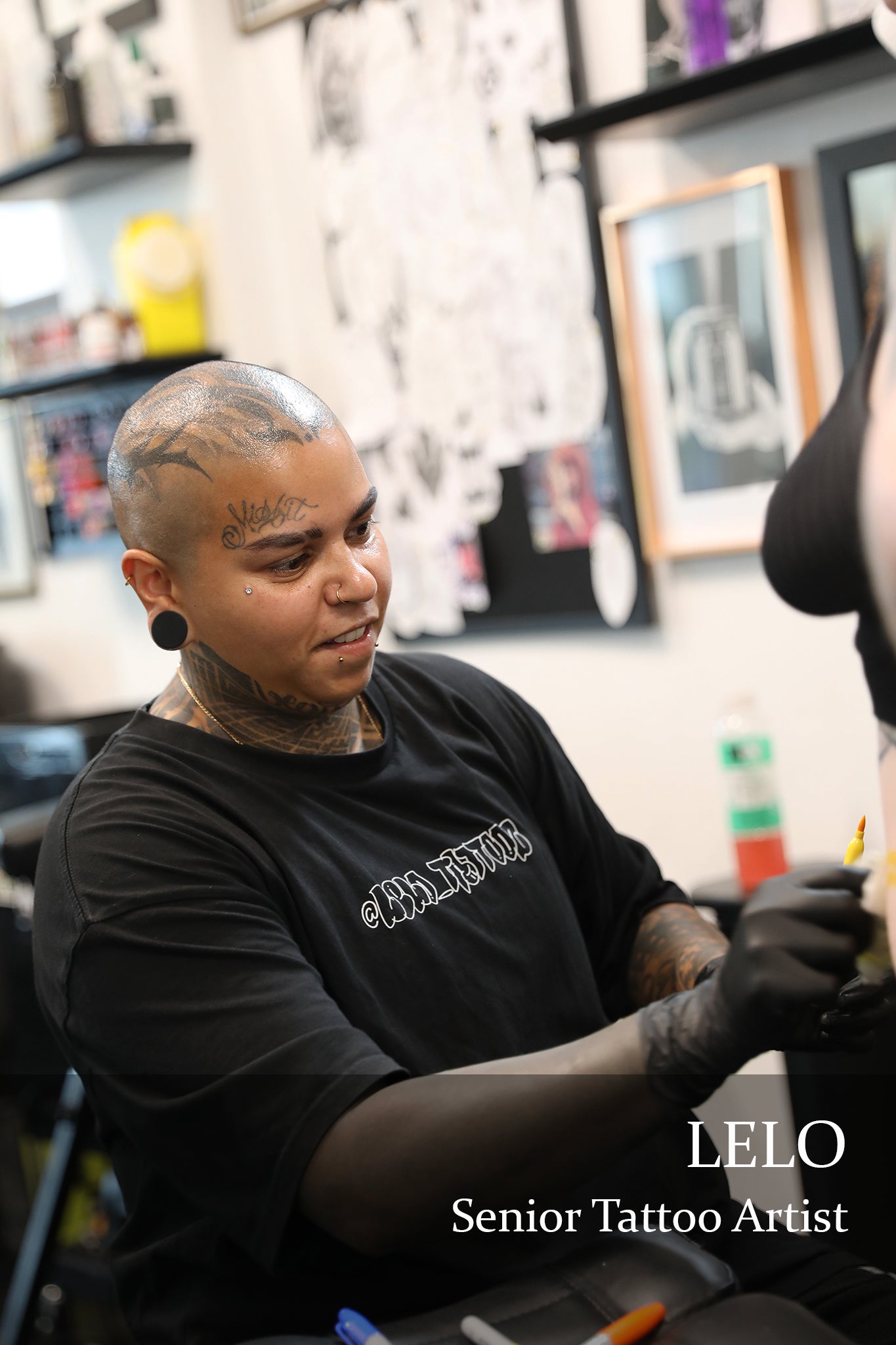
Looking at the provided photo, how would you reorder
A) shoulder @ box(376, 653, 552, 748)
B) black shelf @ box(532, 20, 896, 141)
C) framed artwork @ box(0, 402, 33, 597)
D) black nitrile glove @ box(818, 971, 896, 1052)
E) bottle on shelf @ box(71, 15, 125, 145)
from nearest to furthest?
black nitrile glove @ box(818, 971, 896, 1052) → shoulder @ box(376, 653, 552, 748) → black shelf @ box(532, 20, 896, 141) → bottle on shelf @ box(71, 15, 125, 145) → framed artwork @ box(0, 402, 33, 597)

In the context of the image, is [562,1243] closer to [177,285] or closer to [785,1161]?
[785,1161]

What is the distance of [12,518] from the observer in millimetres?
3350

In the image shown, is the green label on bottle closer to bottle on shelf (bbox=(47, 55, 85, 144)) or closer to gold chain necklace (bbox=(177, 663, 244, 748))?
gold chain necklace (bbox=(177, 663, 244, 748))

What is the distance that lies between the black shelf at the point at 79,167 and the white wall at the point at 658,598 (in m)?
0.08

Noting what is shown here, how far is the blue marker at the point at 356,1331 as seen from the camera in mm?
977

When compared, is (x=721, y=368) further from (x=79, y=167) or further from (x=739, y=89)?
(x=79, y=167)

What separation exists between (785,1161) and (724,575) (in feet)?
2.79

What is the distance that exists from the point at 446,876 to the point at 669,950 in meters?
0.24

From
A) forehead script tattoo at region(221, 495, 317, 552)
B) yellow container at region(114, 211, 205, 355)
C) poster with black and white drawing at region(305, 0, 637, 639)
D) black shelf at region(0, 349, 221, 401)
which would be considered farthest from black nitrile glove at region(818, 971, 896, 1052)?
yellow container at region(114, 211, 205, 355)

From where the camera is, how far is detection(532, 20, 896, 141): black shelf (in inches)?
64.6

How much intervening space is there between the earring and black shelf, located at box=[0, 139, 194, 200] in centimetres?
167

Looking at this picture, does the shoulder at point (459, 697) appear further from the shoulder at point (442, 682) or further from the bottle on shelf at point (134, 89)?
the bottle on shelf at point (134, 89)

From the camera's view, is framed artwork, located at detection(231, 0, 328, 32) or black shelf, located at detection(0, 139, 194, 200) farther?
black shelf, located at detection(0, 139, 194, 200)

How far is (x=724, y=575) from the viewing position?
2070mm
